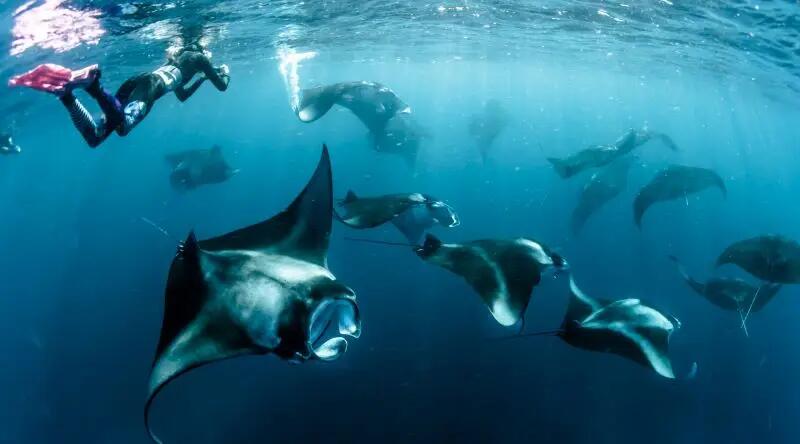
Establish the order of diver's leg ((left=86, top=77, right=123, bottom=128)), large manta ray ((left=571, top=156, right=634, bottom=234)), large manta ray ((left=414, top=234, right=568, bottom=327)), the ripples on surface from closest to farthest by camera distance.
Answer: large manta ray ((left=414, top=234, right=568, bottom=327)) → diver's leg ((left=86, top=77, right=123, bottom=128)) → the ripples on surface → large manta ray ((left=571, top=156, right=634, bottom=234))

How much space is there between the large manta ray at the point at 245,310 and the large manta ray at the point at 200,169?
43.7 feet

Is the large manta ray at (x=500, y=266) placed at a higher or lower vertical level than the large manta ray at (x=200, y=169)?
higher


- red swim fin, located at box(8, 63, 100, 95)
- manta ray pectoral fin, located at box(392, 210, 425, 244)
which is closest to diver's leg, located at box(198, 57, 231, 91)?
red swim fin, located at box(8, 63, 100, 95)

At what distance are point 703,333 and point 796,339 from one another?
371cm

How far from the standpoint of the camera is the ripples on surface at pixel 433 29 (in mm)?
13383

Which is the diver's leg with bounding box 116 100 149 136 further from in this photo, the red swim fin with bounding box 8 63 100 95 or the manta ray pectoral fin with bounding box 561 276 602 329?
the manta ray pectoral fin with bounding box 561 276 602 329

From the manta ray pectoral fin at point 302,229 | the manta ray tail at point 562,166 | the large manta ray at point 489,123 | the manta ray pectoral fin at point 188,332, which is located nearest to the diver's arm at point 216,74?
the manta ray pectoral fin at point 302,229

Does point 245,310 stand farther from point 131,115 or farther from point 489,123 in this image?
point 489,123

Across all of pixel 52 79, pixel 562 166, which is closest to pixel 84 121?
pixel 52 79

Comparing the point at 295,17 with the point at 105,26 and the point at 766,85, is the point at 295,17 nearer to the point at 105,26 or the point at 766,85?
the point at 105,26

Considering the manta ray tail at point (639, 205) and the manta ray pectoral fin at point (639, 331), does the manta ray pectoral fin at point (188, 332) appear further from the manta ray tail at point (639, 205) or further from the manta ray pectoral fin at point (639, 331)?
the manta ray tail at point (639, 205)

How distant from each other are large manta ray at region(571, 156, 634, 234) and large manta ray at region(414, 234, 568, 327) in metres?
11.0

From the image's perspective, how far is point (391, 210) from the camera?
18.0 feet

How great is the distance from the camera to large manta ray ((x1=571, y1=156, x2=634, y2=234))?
48.2 ft
